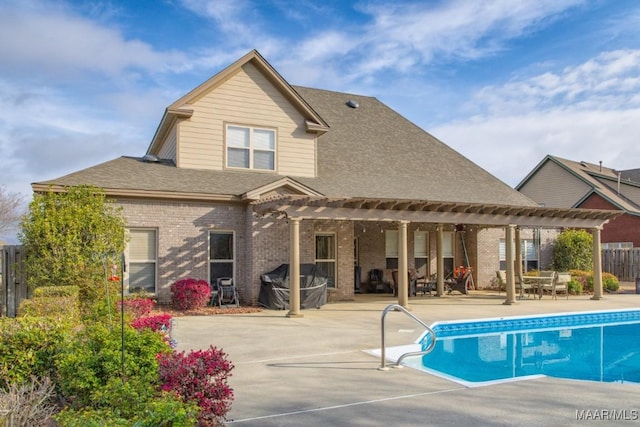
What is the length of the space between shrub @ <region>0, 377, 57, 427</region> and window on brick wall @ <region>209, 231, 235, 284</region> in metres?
10.7

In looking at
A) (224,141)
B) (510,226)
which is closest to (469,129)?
(510,226)

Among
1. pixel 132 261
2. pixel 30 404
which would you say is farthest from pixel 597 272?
pixel 30 404

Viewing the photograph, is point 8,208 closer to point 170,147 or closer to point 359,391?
point 170,147

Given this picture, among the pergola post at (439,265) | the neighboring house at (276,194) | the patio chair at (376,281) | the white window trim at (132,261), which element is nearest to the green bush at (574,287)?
the neighboring house at (276,194)

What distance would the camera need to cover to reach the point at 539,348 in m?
11.6

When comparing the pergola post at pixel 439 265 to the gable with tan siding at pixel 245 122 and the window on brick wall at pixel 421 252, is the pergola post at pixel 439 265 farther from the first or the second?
the gable with tan siding at pixel 245 122

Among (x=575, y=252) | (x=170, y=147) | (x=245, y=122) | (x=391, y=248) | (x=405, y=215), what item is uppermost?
(x=245, y=122)

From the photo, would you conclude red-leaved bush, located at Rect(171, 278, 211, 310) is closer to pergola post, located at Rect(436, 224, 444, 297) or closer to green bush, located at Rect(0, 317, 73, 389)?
green bush, located at Rect(0, 317, 73, 389)

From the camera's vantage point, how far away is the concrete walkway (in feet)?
18.8

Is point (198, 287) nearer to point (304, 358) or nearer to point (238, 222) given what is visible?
point (238, 222)

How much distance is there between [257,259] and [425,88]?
9.90 m

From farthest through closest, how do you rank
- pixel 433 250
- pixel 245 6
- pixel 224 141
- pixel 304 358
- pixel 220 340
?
pixel 433 250
pixel 224 141
pixel 245 6
pixel 220 340
pixel 304 358

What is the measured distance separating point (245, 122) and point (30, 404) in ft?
45.2

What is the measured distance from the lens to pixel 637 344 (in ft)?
39.5
